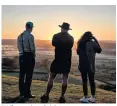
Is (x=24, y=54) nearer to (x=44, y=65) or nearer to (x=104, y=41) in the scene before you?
(x=44, y=65)

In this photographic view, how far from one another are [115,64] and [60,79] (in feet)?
3.08

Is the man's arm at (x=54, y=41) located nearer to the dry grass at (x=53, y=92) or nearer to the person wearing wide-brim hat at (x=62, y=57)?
the person wearing wide-brim hat at (x=62, y=57)

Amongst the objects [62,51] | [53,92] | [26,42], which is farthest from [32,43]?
[53,92]

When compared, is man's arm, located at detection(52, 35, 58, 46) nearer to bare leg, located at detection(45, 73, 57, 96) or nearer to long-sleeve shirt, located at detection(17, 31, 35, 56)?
long-sleeve shirt, located at detection(17, 31, 35, 56)

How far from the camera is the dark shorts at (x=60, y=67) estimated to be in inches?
224

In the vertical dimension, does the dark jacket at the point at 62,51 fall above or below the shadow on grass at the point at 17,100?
above

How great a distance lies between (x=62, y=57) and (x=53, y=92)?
23.4 inches

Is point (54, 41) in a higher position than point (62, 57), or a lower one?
higher

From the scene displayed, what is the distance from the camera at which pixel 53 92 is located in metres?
5.77

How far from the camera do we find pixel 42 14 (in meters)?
5.85

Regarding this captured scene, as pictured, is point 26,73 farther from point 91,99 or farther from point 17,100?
point 91,99

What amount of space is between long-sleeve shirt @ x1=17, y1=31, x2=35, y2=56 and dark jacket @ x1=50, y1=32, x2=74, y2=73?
1.16 feet

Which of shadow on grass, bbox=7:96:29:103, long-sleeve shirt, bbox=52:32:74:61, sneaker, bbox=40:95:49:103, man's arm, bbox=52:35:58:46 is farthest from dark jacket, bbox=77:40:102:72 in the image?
shadow on grass, bbox=7:96:29:103

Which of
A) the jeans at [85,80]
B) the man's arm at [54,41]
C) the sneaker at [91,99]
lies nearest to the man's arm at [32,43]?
the man's arm at [54,41]
